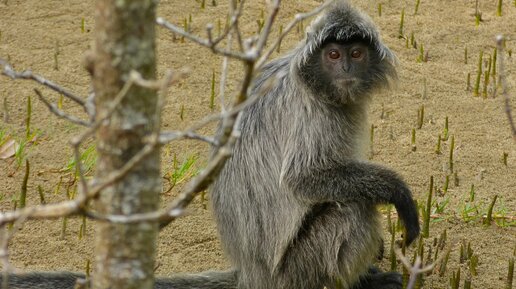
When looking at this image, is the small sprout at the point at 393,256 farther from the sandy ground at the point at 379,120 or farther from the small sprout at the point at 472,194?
the small sprout at the point at 472,194

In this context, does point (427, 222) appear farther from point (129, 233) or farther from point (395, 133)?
point (129, 233)

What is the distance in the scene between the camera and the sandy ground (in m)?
6.64

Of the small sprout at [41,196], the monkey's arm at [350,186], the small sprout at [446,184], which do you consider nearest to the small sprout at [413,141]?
the small sprout at [446,184]

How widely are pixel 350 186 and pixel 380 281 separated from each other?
30.4 inches

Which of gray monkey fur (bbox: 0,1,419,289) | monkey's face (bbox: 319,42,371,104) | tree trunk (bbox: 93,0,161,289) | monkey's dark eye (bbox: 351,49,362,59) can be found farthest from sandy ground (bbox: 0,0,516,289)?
tree trunk (bbox: 93,0,161,289)

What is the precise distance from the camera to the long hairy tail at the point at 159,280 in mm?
5211

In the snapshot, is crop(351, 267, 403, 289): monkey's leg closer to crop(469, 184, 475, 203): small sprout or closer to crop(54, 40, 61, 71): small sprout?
crop(469, 184, 475, 203): small sprout

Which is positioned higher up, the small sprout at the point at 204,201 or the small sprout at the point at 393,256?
the small sprout at the point at 204,201

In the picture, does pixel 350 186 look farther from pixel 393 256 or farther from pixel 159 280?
pixel 159 280

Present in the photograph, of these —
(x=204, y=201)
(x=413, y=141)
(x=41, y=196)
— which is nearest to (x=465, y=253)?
(x=413, y=141)

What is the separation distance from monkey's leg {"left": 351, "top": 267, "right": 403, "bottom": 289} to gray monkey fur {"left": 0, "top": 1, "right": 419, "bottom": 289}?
248 millimetres

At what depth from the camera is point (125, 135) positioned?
3078mm

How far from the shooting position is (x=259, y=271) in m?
5.95

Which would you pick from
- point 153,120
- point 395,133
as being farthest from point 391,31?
point 153,120
